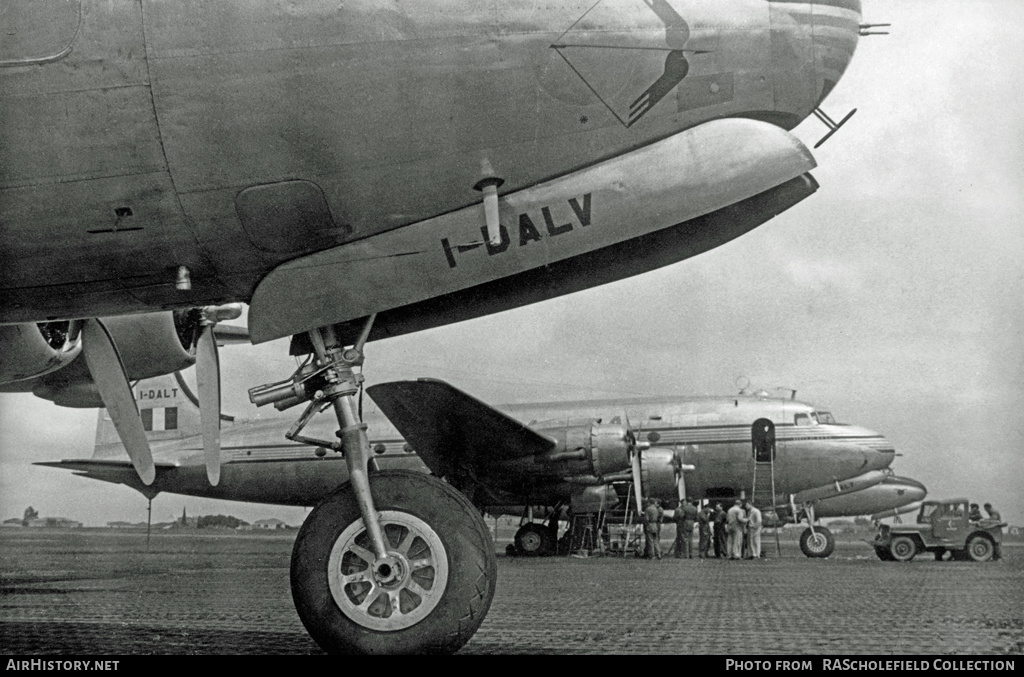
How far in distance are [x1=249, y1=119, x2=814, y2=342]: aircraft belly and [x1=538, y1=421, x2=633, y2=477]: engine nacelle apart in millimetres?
16821

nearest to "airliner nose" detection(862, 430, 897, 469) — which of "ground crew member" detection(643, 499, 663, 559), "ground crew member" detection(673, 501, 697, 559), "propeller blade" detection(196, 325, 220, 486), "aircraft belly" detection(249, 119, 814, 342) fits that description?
"ground crew member" detection(673, 501, 697, 559)

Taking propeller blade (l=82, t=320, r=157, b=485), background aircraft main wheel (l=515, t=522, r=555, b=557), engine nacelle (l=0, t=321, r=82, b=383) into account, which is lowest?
background aircraft main wheel (l=515, t=522, r=555, b=557)

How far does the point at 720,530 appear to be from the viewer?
23875 mm

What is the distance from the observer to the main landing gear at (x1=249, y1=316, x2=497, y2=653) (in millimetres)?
4250

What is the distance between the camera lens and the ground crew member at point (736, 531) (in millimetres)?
22703

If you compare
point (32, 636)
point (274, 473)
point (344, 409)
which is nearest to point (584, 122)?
point (344, 409)

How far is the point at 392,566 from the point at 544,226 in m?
1.68

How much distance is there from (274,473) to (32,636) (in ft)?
69.7

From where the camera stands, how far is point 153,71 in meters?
4.16

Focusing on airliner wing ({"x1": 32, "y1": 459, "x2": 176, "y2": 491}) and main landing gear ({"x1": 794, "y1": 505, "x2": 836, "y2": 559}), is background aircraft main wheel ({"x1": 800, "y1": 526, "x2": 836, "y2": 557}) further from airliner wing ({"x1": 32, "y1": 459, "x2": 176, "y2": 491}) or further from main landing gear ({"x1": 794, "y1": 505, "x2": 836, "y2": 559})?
airliner wing ({"x1": 32, "y1": 459, "x2": 176, "y2": 491})

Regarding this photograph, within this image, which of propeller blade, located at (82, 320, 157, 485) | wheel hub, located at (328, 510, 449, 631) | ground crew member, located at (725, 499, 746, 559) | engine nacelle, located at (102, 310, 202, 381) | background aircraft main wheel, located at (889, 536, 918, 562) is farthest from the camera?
background aircraft main wheel, located at (889, 536, 918, 562)

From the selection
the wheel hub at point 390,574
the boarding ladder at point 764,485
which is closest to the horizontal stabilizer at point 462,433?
the boarding ladder at point 764,485

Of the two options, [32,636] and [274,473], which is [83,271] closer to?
[32,636]

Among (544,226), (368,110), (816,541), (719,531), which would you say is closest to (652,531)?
(719,531)
